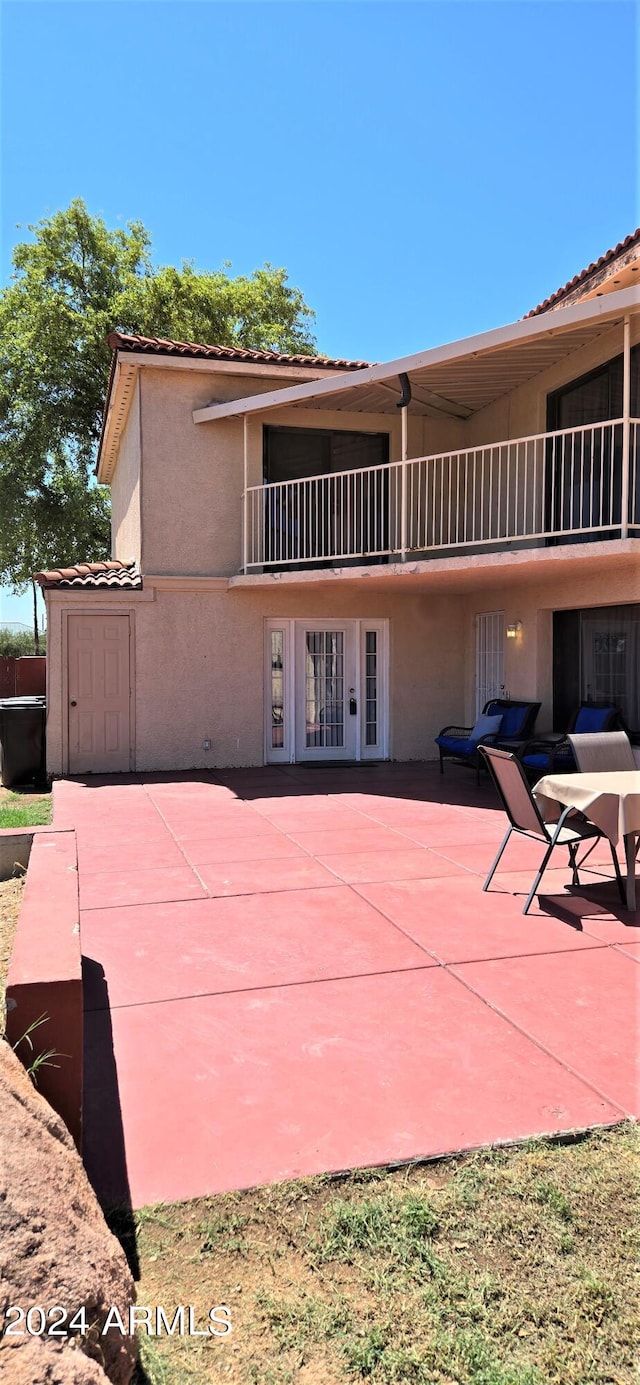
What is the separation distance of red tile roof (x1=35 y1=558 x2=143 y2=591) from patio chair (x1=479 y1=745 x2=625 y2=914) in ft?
25.1

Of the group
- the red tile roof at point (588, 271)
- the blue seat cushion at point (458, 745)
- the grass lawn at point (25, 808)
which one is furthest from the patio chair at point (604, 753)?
the red tile roof at point (588, 271)

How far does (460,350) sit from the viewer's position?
9.52m

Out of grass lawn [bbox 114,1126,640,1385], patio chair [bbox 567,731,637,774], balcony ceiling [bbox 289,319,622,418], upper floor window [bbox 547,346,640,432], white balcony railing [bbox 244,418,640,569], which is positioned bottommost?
grass lawn [bbox 114,1126,640,1385]

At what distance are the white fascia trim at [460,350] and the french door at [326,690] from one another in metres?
3.29

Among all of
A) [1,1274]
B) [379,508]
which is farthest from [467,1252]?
[379,508]

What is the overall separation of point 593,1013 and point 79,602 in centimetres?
989

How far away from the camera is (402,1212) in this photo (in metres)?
2.61

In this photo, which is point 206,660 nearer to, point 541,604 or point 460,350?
point 541,604

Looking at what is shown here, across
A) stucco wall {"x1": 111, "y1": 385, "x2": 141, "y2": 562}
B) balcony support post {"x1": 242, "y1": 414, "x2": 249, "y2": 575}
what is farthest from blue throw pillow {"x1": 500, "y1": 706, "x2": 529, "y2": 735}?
stucco wall {"x1": 111, "y1": 385, "x2": 141, "y2": 562}

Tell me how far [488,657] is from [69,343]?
1782 cm

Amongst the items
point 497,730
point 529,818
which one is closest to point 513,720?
point 497,730

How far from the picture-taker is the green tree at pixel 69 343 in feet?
80.0

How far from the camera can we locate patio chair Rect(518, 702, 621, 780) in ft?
32.6

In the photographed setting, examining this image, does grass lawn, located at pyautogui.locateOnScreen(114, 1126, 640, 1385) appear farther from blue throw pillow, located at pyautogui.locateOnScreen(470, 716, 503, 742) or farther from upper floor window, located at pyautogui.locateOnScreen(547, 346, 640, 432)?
blue throw pillow, located at pyautogui.locateOnScreen(470, 716, 503, 742)
